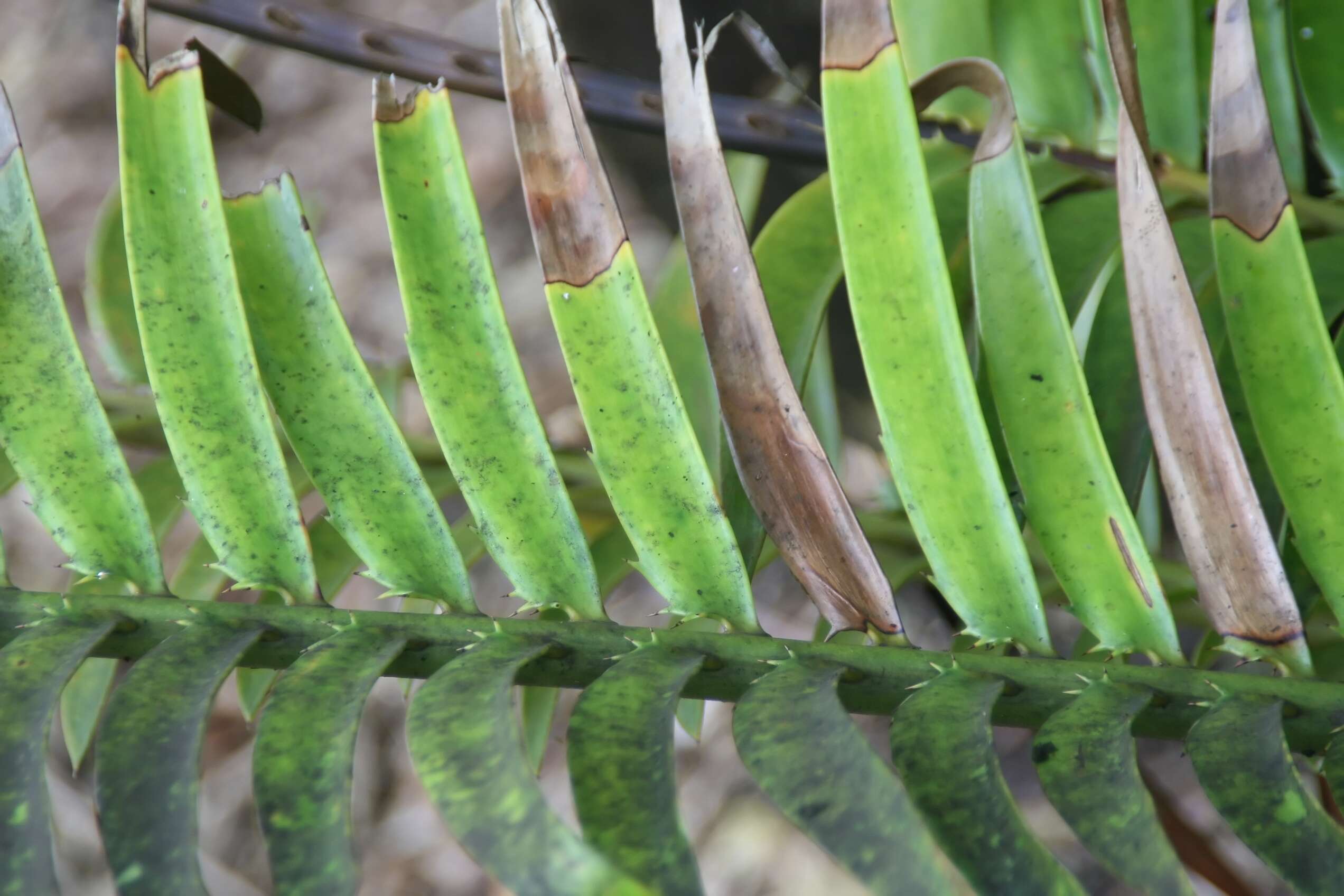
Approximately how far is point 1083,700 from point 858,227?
19 cm

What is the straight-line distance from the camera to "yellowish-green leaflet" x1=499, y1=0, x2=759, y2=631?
1.26ft

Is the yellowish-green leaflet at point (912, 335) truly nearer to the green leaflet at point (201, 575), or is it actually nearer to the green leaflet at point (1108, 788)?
the green leaflet at point (1108, 788)

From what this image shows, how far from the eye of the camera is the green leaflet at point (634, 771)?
11.5 inches

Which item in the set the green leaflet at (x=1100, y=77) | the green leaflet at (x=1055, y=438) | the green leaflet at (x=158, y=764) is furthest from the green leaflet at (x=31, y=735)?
the green leaflet at (x=1100, y=77)

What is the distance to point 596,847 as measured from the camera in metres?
0.30

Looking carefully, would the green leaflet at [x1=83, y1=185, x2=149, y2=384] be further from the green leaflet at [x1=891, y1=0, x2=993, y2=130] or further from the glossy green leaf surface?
the glossy green leaf surface

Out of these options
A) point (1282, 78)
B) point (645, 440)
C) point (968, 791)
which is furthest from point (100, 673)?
point (1282, 78)

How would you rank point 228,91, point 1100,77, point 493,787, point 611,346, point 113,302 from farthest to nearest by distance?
point 113,302, point 1100,77, point 228,91, point 611,346, point 493,787

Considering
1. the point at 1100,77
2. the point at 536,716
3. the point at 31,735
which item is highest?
the point at 1100,77

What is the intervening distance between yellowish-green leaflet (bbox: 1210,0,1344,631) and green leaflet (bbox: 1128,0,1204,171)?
22 cm

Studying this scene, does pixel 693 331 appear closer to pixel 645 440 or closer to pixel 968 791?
pixel 645 440

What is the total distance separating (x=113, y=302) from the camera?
744 mm

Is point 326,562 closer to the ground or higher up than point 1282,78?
closer to the ground

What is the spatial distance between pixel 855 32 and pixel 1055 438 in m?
0.18
